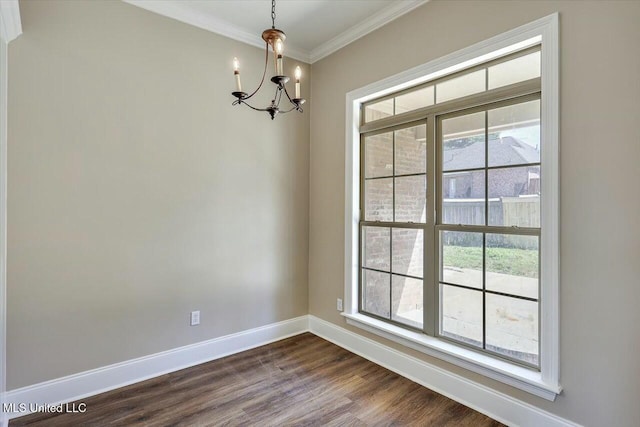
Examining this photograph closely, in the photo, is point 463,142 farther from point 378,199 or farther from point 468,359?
point 468,359

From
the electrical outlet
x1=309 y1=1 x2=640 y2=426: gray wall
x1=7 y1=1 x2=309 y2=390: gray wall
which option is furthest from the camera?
the electrical outlet

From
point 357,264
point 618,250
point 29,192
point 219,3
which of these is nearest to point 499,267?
point 618,250

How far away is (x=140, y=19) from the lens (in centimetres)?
256

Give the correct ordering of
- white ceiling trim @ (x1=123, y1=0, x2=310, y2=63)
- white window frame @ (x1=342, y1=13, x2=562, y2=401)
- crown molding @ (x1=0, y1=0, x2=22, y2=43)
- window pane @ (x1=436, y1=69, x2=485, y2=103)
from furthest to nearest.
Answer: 1. white ceiling trim @ (x1=123, y1=0, x2=310, y2=63)
2. window pane @ (x1=436, y1=69, x2=485, y2=103)
3. white window frame @ (x1=342, y1=13, x2=562, y2=401)
4. crown molding @ (x1=0, y1=0, x2=22, y2=43)

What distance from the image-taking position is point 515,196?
214 centimetres

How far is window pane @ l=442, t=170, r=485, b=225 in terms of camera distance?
231cm

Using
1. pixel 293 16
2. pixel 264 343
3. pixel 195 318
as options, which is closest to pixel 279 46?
pixel 293 16

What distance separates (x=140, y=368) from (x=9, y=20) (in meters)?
2.44

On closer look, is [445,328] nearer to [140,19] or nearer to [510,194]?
[510,194]

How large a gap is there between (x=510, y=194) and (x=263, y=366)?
2.34 meters

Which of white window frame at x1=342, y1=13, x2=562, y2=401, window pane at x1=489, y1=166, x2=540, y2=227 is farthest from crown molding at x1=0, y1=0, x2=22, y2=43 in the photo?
window pane at x1=489, y1=166, x2=540, y2=227

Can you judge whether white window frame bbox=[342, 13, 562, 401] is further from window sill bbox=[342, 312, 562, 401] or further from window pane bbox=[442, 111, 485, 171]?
window pane bbox=[442, 111, 485, 171]

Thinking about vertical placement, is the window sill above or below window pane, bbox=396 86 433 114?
below

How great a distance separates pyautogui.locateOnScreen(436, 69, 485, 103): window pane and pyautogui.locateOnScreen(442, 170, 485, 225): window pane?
1.90 ft
